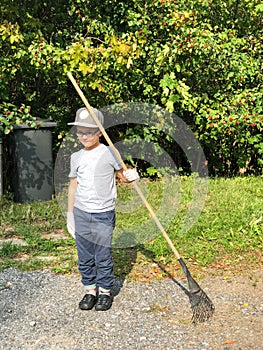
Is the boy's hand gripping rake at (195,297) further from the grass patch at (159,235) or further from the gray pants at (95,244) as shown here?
the grass patch at (159,235)

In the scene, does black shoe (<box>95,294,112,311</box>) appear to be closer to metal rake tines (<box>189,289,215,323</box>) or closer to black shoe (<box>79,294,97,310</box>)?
black shoe (<box>79,294,97,310</box>)

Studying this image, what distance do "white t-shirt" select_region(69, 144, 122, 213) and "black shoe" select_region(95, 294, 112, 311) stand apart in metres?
0.64

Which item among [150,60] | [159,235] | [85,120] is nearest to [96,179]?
[85,120]

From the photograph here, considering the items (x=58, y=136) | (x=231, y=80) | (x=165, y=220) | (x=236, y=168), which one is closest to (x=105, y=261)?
(x=165, y=220)

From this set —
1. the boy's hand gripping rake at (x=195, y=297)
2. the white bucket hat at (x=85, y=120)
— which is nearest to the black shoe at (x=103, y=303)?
the boy's hand gripping rake at (x=195, y=297)

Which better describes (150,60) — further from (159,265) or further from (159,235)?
(159,265)

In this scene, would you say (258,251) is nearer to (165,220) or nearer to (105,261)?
(165,220)

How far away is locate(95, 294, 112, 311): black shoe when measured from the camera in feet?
13.1

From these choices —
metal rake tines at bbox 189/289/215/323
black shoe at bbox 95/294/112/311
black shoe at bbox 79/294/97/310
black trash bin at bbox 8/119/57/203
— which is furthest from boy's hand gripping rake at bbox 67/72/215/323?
black trash bin at bbox 8/119/57/203

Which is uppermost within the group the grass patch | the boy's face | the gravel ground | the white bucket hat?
the white bucket hat

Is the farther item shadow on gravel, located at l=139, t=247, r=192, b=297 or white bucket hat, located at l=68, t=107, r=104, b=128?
shadow on gravel, located at l=139, t=247, r=192, b=297

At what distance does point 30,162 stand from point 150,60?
225 centimetres

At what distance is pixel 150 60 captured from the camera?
7.95 m

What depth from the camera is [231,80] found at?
8.41m
